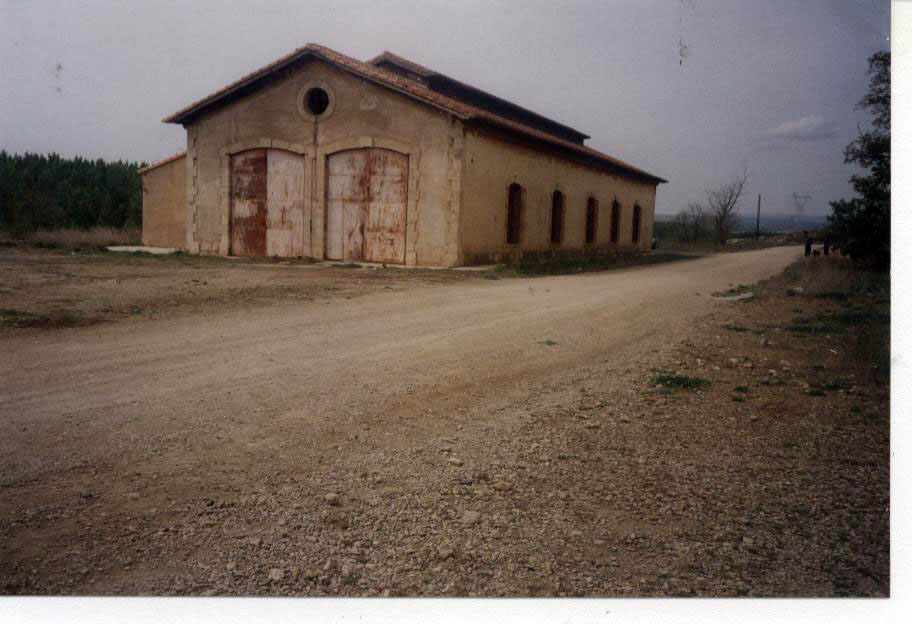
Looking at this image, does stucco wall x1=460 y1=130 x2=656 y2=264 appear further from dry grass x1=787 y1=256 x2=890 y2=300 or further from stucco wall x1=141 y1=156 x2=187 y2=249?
stucco wall x1=141 y1=156 x2=187 y2=249

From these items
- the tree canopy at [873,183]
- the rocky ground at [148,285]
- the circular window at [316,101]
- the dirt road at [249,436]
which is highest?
the circular window at [316,101]

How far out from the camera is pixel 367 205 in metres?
15.8

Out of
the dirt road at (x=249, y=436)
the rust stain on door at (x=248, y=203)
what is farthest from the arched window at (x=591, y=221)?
the dirt road at (x=249, y=436)

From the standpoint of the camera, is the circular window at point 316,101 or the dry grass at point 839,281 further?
the circular window at point 316,101

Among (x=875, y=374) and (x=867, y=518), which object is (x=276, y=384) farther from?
(x=875, y=374)

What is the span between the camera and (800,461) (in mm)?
3279

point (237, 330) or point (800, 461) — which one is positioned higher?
point (237, 330)

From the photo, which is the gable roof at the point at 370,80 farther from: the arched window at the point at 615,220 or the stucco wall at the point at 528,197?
the arched window at the point at 615,220

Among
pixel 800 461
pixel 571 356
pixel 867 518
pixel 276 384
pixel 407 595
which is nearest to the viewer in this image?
pixel 407 595

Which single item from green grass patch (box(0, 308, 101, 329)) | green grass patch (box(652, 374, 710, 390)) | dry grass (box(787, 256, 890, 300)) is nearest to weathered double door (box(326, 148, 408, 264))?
dry grass (box(787, 256, 890, 300))

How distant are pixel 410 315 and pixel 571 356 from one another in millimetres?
2503

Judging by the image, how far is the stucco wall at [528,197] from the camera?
15.4 metres

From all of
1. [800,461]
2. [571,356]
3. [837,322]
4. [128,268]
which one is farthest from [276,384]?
[128,268]

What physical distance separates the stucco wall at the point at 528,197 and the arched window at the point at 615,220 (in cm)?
22
